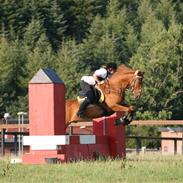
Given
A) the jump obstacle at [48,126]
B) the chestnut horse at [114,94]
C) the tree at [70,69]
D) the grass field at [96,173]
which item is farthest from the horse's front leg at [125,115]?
the tree at [70,69]

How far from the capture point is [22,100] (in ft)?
273

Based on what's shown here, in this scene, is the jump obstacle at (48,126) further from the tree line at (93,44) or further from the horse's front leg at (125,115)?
the tree line at (93,44)

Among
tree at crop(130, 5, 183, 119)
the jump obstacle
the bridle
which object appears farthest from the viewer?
tree at crop(130, 5, 183, 119)

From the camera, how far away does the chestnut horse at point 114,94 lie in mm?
22000

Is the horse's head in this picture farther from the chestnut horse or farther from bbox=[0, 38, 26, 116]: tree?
bbox=[0, 38, 26, 116]: tree

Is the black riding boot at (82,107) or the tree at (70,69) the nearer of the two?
the black riding boot at (82,107)

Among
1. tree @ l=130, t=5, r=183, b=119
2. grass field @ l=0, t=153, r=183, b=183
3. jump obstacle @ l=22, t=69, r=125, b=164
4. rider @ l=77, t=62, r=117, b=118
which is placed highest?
tree @ l=130, t=5, r=183, b=119

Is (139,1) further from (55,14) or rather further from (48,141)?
(48,141)

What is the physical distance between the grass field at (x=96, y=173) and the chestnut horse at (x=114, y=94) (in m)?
5.03

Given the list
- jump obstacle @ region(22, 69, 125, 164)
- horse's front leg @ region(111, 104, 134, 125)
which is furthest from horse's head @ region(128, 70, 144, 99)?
jump obstacle @ region(22, 69, 125, 164)

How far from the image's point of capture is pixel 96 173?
1472 centimetres

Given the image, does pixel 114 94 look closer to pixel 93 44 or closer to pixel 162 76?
pixel 162 76

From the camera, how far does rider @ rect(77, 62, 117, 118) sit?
21320 millimetres

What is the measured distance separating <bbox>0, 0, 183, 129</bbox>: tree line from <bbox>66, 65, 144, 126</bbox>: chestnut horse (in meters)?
43.4
